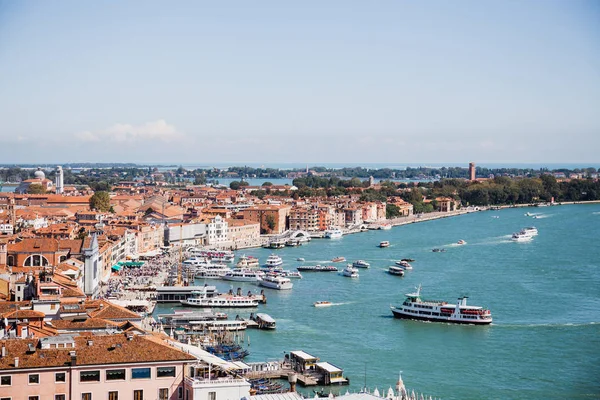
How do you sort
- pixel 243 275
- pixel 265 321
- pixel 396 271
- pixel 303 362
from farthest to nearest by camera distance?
pixel 396 271, pixel 243 275, pixel 265 321, pixel 303 362

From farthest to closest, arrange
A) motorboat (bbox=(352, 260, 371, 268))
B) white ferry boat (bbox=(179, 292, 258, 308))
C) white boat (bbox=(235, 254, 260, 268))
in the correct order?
white boat (bbox=(235, 254, 260, 268)) < motorboat (bbox=(352, 260, 371, 268)) < white ferry boat (bbox=(179, 292, 258, 308))

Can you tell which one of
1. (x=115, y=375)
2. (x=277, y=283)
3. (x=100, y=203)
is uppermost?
(x=115, y=375)

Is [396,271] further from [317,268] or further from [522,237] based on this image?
[522,237]

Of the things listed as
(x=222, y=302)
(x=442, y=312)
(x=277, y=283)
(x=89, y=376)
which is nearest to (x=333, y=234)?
(x=277, y=283)

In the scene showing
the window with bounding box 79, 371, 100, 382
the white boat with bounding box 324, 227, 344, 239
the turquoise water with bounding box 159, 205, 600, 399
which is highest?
the window with bounding box 79, 371, 100, 382

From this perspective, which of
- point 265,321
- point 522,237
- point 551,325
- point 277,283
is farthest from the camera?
point 522,237

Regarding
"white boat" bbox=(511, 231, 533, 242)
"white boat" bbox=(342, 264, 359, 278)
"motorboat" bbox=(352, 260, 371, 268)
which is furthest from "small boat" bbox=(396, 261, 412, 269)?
"white boat" bbox=(511, 231, 533, 242)

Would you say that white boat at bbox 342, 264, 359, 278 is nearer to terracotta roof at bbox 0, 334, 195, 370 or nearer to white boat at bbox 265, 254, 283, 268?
white boat at bbox 265, 254, 283, 268
